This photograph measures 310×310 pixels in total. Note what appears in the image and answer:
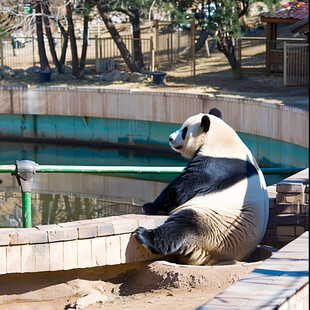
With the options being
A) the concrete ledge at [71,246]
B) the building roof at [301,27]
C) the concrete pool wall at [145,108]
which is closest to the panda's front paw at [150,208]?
the concrete ledge at [71,246]

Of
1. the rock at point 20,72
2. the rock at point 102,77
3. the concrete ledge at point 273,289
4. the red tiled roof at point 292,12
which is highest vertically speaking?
the red tiled roof at point 292,12

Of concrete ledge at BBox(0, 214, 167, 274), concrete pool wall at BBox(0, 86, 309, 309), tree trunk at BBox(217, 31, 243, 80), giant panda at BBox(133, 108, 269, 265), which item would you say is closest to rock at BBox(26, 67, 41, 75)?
tree trunk at BBox(217, 31, 243, 80)

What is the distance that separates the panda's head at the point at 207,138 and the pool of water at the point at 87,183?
607cm

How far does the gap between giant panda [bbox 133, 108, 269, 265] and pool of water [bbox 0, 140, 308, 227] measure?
6408 mm

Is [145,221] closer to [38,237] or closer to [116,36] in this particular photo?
[38,237]

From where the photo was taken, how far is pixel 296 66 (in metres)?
21.5

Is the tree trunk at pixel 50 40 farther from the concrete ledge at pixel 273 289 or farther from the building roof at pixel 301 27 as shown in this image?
the concrete ledge at pixel 273 289

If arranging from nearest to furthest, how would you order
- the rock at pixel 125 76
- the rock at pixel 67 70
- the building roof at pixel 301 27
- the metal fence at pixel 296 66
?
1. the building roof at pixel 301 27
2. the metal fence at pixel 296 66
3. the rock at pixel 125 76
4. the rock at pixel 67 70

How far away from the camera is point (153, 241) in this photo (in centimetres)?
626

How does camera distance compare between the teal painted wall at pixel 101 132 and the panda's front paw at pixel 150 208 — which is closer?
the panda's front paw at pixel 150 208

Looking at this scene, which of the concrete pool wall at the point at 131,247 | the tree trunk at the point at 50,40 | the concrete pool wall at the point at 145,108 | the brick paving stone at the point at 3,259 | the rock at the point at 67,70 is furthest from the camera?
the rock at the point at 67,70

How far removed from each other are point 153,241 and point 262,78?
1770cm

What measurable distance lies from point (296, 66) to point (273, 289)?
59.1ft

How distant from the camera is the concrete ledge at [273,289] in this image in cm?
396
